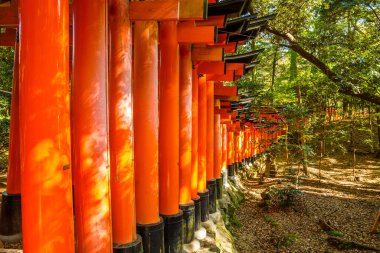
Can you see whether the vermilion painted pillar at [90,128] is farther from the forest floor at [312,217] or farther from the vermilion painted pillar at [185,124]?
the forest floor at [312,217]

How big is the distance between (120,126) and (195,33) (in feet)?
6.38

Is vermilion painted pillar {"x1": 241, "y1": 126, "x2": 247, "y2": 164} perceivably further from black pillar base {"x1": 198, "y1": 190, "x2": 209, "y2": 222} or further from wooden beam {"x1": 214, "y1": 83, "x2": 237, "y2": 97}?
black pillar base {"x1": 198, "y1": 190, "x2": 209, "y2": 222}

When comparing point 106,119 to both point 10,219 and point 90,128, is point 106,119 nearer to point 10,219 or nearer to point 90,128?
point 90,128

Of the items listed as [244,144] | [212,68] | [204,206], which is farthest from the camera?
[244,144]

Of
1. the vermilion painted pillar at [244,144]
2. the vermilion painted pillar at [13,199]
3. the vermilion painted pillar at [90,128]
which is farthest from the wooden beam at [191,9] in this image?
the vermilion painted pillar at [244,144]

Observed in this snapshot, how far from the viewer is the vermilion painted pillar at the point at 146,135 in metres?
4.21

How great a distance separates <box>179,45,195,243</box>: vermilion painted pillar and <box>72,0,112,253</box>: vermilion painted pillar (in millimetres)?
2597

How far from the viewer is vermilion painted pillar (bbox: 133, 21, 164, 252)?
13.8 feet

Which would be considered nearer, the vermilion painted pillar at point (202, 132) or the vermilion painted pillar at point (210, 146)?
the vermilion painted pillar at point (202, 132)

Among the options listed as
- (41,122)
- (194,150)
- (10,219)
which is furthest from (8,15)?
(194,150)

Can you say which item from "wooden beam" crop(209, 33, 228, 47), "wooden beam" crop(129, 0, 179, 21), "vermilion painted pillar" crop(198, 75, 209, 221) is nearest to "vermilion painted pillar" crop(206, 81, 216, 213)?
"vermilion painted pillar" crop(198, 75, 209, 221)

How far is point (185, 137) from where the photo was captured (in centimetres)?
574

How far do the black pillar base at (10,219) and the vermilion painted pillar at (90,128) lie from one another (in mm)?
2034

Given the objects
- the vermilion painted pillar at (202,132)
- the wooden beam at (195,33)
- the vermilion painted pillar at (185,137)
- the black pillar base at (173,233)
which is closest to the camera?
the wooden beam at (195,33)
